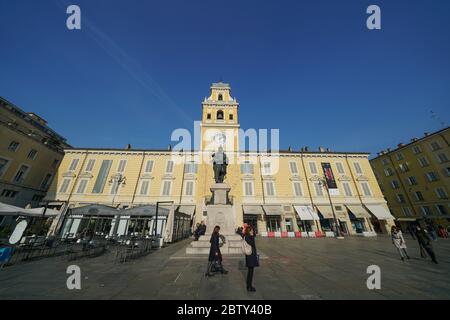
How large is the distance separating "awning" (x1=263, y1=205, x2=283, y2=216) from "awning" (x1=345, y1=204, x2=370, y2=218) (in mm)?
10425

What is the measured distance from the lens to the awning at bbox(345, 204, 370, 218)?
2391 centimetres

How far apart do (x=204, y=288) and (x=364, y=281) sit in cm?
474

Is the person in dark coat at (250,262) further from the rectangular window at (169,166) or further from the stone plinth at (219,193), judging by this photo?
the rectangular window at (169,166)

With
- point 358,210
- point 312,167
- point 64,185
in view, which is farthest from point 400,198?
point 64,185

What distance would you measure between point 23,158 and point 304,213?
40.6m

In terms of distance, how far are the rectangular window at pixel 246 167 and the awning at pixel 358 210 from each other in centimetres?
1511

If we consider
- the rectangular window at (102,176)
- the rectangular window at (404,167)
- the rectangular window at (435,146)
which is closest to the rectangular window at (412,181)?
the rectangular window at (404,167)

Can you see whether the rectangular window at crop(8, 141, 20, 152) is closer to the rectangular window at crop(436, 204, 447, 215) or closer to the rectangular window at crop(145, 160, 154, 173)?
the rectangular window at crop(145, 160, 154, 173)

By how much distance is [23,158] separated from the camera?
24016 millimetres

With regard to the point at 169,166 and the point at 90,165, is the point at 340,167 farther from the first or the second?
the point at 90,165

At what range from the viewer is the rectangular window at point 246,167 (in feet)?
87.5
